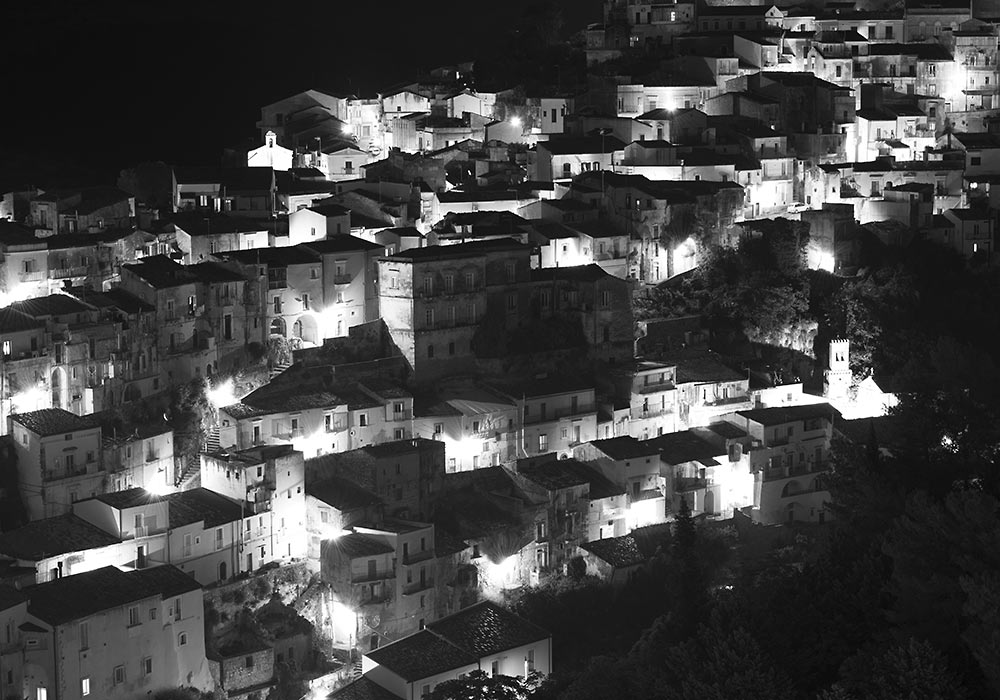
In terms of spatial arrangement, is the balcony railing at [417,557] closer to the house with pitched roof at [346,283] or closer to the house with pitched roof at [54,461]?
the house with pitched roof at [54,461]

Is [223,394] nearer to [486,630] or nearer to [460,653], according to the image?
[486,630]

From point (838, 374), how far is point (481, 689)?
539 inches

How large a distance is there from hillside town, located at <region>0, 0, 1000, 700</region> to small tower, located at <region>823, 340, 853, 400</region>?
89 mm

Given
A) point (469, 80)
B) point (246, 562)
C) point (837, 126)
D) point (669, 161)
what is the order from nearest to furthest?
point (246, 562)
point (669, 161)
point (837, 126)
point (469, 80)

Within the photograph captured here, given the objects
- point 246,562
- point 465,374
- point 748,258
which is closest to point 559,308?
point 465,374

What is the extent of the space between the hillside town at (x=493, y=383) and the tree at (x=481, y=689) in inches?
10.8

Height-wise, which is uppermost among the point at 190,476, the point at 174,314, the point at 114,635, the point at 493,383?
the point at 174,314

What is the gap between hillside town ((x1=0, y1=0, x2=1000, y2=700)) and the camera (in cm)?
2664

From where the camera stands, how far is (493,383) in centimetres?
3459

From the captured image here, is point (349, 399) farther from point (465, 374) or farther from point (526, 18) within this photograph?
point (526, 18)

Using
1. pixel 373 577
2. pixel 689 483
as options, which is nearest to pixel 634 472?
pixel 689 483

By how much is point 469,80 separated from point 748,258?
13430 mm

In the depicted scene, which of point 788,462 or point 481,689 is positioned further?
point 788,462

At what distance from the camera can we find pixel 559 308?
36344 millimetres
